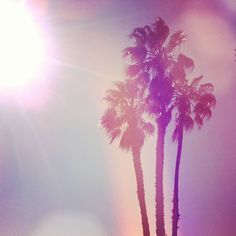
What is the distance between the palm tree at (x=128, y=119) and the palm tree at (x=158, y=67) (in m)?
0.80

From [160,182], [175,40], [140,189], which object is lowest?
[160,182]

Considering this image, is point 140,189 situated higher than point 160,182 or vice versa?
point 140,189

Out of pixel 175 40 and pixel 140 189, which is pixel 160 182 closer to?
pixel 140 189

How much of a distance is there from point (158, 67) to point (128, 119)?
3.59m

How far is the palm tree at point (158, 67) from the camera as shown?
34.7 metres

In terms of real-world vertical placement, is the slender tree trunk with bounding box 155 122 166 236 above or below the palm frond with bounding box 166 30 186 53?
below

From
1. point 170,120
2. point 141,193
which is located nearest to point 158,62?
point 170,120

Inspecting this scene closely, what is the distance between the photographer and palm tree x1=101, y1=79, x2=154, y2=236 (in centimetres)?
3516

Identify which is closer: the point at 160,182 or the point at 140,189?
the point at 160,182

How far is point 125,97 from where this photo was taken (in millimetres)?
35750

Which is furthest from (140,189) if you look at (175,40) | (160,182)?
(175,40)

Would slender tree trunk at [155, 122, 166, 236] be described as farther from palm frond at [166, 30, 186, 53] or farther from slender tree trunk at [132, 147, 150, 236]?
palm frond at [166, 30, 186, 53]

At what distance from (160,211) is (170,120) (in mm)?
5339

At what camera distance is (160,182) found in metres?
33.8
